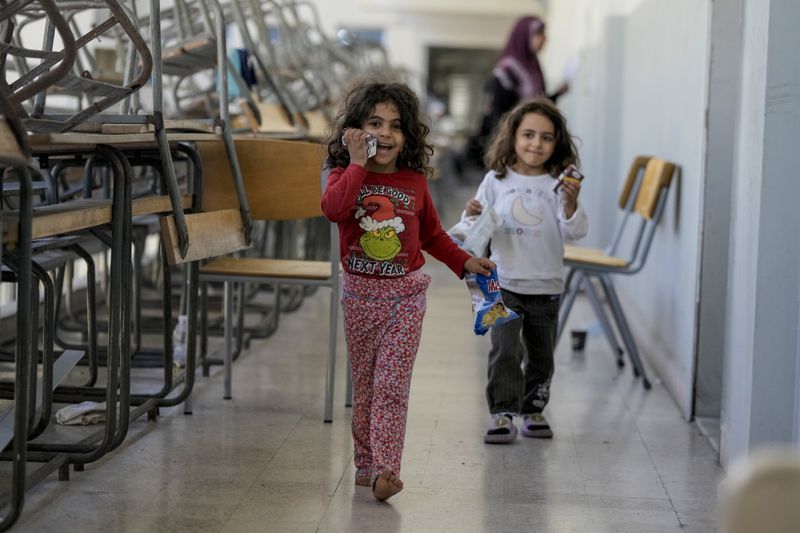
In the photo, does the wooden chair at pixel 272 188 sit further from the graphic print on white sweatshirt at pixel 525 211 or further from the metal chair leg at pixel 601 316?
the metal chair leg at pixel 601 316

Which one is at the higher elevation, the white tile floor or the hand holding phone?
the hand holding phone

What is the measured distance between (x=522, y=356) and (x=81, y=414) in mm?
1328

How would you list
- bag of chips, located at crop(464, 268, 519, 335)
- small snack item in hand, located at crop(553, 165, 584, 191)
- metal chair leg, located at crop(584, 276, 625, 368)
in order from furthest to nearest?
1. metal chair leg, located at crop(584, 276, 625, 368)
2. small snack item in hand, located at crop(553, 165, 584, 191)
3. bag of chips, located at crop(464, 268, 519, 335)

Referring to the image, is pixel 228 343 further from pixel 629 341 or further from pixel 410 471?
pixel 629 341

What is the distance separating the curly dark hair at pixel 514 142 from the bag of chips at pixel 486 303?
2.58 feet

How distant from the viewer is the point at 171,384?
11.8ft

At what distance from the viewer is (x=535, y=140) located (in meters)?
3.60

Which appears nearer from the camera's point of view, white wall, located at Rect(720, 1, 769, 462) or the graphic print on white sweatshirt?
white wall, located at Rect(720, 1, 769, 462)

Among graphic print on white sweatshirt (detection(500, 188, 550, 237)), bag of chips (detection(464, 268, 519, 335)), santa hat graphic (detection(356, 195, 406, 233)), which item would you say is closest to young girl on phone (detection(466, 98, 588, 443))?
graphic print on white sweatshirt (detection(500, 188, 550, 237))

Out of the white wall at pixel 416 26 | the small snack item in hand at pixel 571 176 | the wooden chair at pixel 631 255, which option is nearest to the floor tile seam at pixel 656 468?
the wooden chair at pixel 631 255

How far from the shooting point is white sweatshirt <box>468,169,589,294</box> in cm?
352

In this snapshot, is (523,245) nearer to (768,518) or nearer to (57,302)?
(57,302)

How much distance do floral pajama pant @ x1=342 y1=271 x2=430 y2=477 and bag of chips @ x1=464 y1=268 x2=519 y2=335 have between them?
0.13m

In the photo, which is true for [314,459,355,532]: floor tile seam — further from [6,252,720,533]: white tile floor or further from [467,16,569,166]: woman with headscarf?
[467,16,569,166]: woman with headscarf
